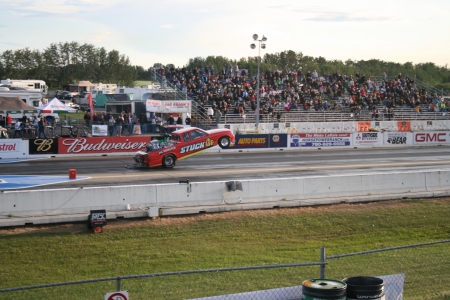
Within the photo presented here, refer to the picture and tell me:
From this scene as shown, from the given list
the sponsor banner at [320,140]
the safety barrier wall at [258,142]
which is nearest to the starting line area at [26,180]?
the safety barrier wall at [258,142]

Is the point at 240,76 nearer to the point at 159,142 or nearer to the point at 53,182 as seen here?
the point at 159,142

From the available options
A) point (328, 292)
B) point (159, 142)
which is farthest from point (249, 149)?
point (328, 292)

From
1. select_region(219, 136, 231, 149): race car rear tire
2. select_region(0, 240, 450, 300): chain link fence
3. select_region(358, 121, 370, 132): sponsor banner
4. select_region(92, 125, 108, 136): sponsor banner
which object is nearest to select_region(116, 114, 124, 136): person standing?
select_region(92, 125, 108, 136): sponsor banner

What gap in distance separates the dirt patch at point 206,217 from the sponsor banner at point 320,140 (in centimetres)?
1593

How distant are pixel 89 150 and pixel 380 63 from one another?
7049cm

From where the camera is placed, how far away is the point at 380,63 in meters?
92.2

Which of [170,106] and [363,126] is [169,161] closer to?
[170,106]

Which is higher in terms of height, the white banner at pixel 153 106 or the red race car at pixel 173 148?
the white banner at pixel 153 106

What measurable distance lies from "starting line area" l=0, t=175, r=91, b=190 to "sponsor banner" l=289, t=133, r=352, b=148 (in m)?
17.5

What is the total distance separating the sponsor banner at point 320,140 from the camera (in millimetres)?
37656

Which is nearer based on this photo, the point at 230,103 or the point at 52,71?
the point at 230,103

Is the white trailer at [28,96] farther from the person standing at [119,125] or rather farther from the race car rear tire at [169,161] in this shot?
the race car rear tire at [169,161]

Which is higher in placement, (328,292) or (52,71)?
(52,71)

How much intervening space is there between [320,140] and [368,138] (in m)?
3.95
